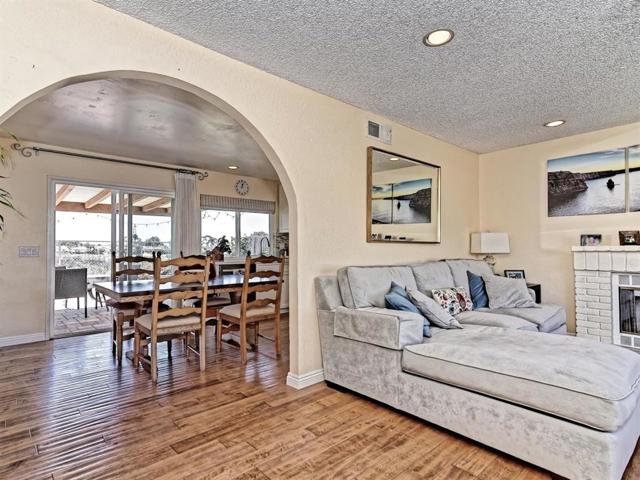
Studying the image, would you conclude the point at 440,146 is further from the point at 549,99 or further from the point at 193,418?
the point at 193,418

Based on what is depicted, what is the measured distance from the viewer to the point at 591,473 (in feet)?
5.38

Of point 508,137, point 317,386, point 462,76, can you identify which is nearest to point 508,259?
point 508,137

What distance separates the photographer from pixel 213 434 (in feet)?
7.14

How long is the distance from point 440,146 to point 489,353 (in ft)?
9.85

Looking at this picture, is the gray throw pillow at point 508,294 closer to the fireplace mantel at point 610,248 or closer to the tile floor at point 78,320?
the fireplace mantel at point 610,248

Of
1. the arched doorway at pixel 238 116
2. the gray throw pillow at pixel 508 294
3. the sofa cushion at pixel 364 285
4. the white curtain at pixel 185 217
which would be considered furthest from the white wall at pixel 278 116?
the white curtain at pixel 185 217

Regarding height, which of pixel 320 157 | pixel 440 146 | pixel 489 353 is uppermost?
pixel 440 146

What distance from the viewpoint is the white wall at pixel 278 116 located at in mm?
1802

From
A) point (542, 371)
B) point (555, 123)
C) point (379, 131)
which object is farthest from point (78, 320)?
point (555, 123)

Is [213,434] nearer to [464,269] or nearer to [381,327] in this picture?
[381,327]

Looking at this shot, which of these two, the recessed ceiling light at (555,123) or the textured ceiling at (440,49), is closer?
the textured ceiling at (440,49)

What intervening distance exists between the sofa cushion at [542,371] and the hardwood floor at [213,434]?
37 centimetres

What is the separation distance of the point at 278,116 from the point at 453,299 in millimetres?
2290

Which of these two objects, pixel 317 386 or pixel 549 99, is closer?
pixel 317 386
